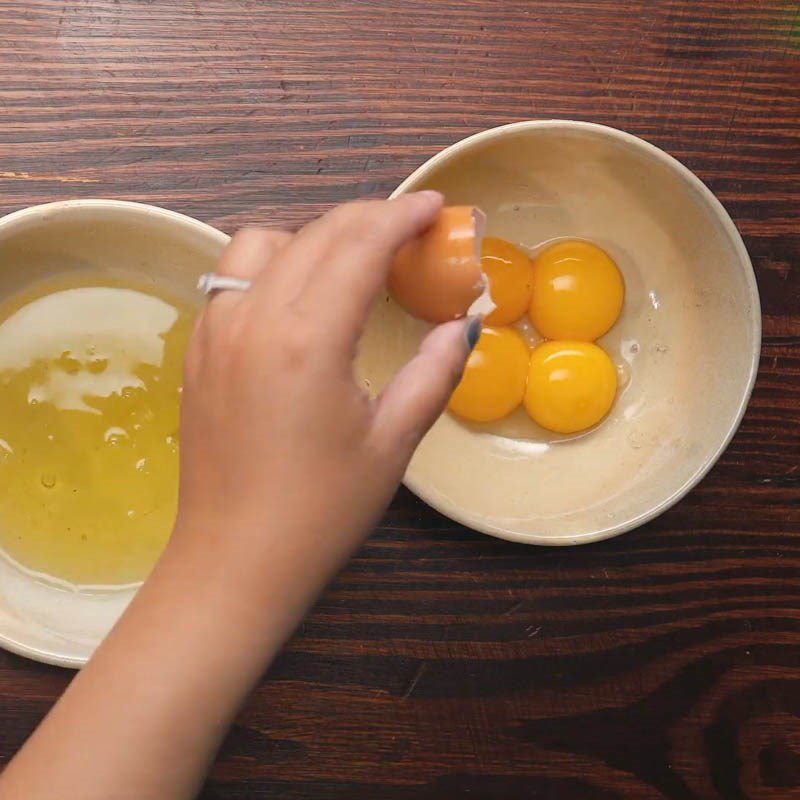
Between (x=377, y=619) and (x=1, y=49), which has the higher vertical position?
(x=1, y=49)

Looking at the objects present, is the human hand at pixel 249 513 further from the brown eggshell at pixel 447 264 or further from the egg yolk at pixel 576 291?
the egg yolk at pixel 576 291

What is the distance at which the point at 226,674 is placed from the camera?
672 millimetres

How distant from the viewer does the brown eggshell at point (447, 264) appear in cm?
85

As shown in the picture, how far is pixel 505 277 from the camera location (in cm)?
111

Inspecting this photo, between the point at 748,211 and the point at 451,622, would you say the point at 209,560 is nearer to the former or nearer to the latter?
the point at 451,622

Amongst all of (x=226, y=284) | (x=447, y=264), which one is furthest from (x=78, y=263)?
(x=447, y=264)

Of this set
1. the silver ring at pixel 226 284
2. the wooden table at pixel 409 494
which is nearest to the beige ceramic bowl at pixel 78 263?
the wooden table at pixel 409 494

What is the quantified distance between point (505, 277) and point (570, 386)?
174 mm

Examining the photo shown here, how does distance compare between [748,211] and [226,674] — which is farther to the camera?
[748,211]

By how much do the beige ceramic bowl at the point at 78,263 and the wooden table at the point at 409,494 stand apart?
8 cm

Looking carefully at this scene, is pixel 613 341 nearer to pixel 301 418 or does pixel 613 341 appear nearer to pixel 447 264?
pixel 447 264

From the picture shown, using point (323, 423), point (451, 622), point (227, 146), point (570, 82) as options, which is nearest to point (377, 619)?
point (451, 622)

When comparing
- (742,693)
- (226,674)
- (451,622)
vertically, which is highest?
(742,693)

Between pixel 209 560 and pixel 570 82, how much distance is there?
81 centimetres
